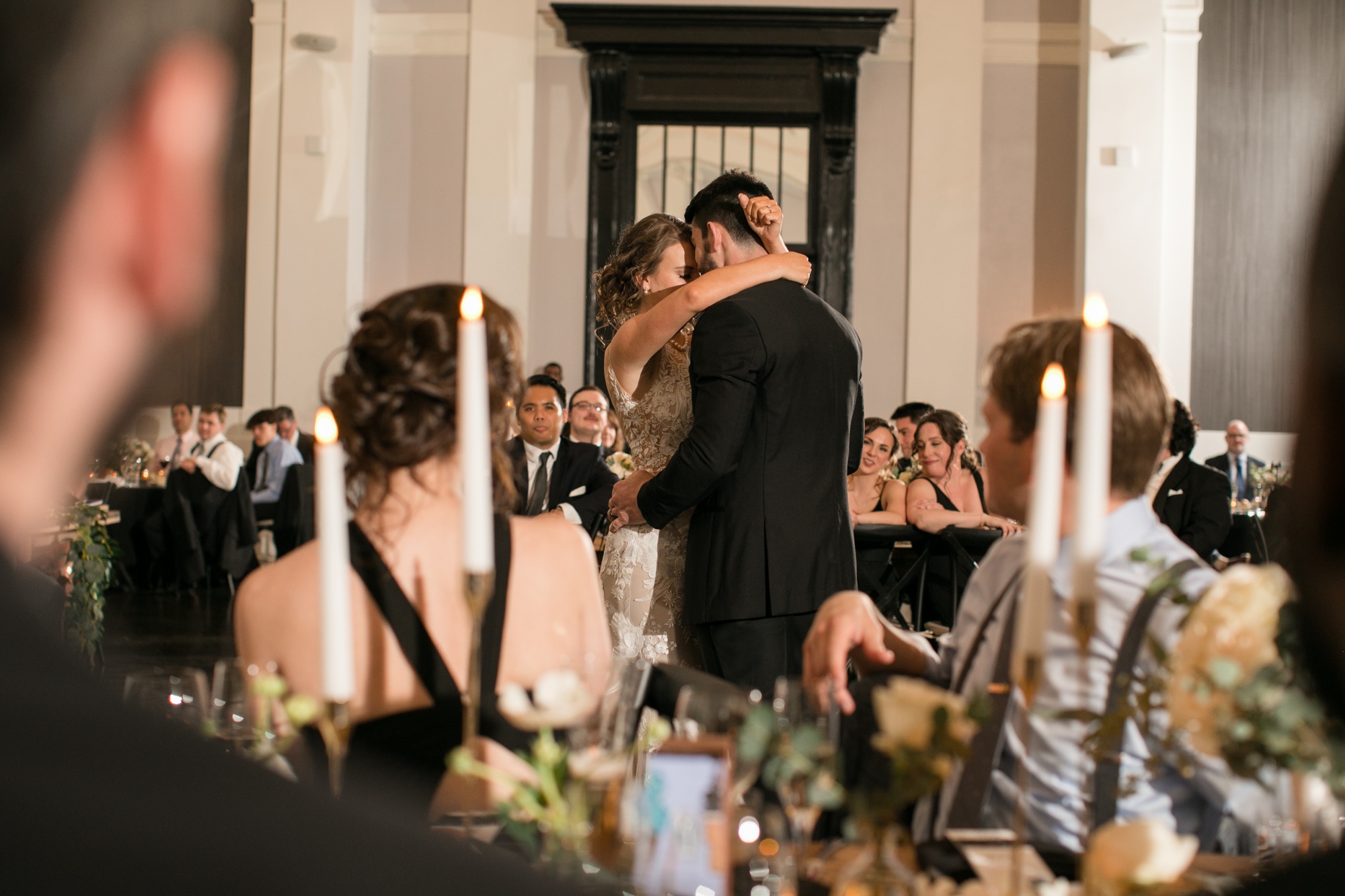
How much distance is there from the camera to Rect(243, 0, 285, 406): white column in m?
7.86

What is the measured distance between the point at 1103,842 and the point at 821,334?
157 cm

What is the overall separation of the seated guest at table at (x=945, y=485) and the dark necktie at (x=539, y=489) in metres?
1.51

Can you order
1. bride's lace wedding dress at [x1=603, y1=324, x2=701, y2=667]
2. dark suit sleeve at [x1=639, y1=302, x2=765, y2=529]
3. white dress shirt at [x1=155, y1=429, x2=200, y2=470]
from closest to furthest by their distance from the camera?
dark suit sleeve at [x1=639, y1=302, x2=765, y2=529], bride's lace wedding dress at [x1=603, y1=324, x2=701, y2=667], white dress shirt at [x1=155, y1=429, x2=200, y2=470]

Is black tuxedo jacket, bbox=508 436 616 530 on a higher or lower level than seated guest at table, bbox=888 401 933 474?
lower

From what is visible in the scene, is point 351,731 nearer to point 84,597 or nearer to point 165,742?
point 165,742

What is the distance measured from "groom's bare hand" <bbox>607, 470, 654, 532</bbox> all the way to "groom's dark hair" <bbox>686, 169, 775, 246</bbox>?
554mm

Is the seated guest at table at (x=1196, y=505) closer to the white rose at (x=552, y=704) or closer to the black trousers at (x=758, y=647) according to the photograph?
the black trousers at (x=758, y=647)

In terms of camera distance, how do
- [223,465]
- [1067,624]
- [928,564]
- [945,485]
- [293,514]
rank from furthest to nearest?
[223,465] < [293,514] < [928,564] < [945,485] < [1067,624]

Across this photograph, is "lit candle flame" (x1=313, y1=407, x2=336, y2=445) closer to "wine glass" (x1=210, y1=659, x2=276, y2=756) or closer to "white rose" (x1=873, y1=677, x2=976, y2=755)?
"wine glass" (x1=210, y1=659, x2=276, y2=756)

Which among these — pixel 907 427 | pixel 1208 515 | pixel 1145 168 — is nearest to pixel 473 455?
pixel 1208 515

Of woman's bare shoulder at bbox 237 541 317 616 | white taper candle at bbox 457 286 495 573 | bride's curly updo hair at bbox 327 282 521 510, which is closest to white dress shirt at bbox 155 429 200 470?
woman's bare shoulder at bbox 237 541 317 616

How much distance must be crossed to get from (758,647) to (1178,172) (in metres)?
7.03

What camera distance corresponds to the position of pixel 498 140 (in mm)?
8383

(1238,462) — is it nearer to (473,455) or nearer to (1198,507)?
(1198,507)
